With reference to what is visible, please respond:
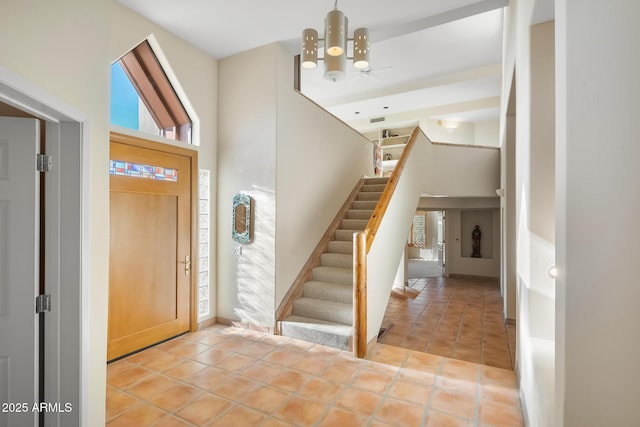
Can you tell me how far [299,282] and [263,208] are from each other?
1169 mm

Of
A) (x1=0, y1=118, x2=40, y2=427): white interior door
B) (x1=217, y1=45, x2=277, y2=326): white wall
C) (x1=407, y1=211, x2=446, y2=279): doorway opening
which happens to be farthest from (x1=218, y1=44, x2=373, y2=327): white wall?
(x1=407, y1=211, x2=446, y2=279): doorway opening

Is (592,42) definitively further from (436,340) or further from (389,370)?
(436,340)

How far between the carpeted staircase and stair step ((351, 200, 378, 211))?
9.7 inches

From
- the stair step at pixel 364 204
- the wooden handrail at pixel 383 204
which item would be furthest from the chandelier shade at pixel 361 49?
the stair step at pixel 364 204

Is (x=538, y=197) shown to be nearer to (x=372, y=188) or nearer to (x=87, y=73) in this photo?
(x=87, y=73)

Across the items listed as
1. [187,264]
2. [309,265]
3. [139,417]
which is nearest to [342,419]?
[139,417]

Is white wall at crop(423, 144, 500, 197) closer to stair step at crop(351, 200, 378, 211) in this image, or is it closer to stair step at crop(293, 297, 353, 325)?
stair step at crop(351, 200, 378, 211)

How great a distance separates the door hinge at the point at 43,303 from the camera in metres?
1.73

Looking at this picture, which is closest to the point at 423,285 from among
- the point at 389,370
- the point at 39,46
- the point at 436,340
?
the point at 436,340

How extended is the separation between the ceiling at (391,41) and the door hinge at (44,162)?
255 cm

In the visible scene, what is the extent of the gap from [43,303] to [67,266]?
23 cm

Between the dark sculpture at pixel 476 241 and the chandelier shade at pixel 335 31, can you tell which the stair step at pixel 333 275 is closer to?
the chandelier shade at pixel 335 31

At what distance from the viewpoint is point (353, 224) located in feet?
17.8

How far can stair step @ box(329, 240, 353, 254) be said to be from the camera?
194 inches
